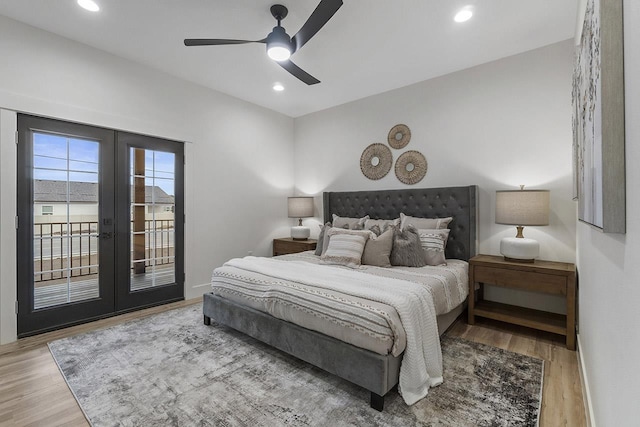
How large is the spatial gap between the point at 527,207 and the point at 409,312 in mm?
1781

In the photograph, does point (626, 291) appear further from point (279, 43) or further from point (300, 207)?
point (300, 207)

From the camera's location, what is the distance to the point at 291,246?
475cm

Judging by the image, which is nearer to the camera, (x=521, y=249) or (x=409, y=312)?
(x=409, y=312)

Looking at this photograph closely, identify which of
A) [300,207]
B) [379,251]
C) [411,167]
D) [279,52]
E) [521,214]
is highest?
[279,52]

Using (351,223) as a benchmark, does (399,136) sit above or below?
above

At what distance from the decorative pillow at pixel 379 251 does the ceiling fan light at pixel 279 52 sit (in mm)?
1961

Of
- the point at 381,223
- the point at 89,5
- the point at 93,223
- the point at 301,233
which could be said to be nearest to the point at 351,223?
the point at 381,223

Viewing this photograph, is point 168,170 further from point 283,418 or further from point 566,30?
point 566,30

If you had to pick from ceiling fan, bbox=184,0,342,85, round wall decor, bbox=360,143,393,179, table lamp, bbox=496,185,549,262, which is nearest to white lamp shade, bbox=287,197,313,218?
round wall decor, bbox=360,143,393,179

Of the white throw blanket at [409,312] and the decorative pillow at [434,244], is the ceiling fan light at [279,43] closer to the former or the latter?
the white throw blanket at [409,312]

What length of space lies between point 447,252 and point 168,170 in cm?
370

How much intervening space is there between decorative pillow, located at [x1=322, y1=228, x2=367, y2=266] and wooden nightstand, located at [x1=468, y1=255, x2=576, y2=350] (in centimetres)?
117

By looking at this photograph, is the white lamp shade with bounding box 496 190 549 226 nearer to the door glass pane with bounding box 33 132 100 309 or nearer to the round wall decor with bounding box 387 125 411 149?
the round wall decor with bounding box 387 125 411 149

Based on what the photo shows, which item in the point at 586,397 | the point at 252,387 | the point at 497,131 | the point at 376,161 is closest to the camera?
the point at 586,397
